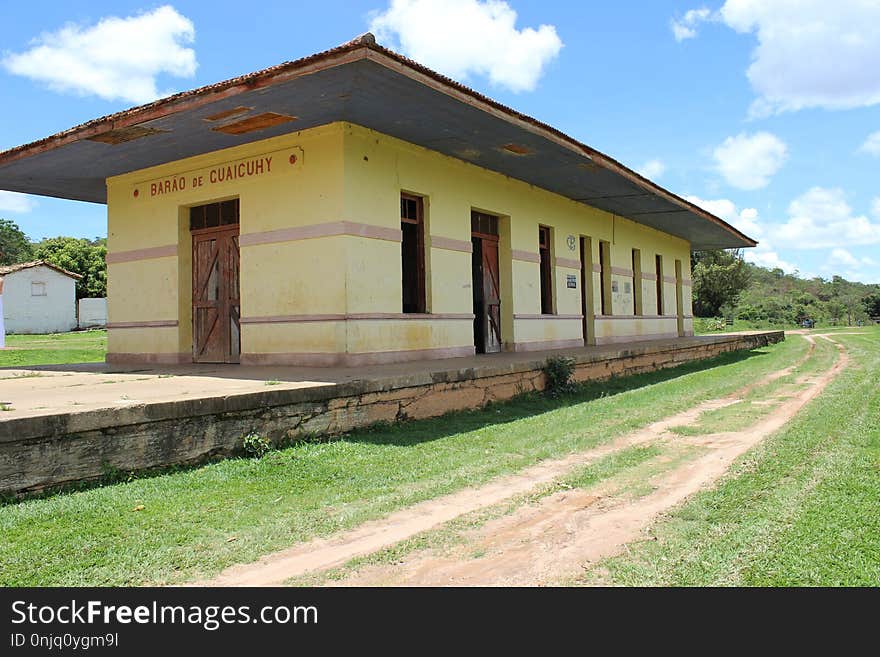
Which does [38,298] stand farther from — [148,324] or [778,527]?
[778,527]

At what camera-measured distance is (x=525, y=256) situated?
13.4 meters

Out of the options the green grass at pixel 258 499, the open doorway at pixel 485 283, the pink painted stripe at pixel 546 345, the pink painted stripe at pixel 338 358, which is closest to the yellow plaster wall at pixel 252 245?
the pink painted stripe at pixel 338 358

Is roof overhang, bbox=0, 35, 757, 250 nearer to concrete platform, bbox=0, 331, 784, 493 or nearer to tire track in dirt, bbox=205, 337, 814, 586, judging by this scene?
concrete platform, bbox=0, 331, 784, 493

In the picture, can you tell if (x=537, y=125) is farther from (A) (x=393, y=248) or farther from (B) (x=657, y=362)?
(B) (x=657, y=362)

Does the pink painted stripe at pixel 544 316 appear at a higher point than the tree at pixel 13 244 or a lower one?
lower

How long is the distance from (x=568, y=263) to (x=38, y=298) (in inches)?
1462

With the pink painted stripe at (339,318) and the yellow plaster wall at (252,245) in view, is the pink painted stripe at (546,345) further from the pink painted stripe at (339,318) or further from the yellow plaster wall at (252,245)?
the yellow plaster wall at (252,245)

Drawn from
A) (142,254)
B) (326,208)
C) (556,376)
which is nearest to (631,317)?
(556,376)

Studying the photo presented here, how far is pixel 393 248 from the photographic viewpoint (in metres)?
10.0

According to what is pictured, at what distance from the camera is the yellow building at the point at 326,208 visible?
8.56 metres

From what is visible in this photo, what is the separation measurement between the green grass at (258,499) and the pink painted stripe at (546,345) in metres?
4.94

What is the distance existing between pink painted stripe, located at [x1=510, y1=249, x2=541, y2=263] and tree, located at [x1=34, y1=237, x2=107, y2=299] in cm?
3924
